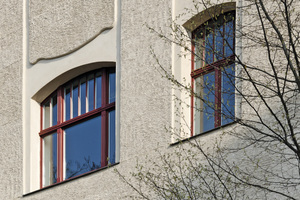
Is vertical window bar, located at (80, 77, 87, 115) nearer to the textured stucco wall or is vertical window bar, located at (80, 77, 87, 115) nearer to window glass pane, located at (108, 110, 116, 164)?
window glass pane, located at (108, 110, 116, 164)

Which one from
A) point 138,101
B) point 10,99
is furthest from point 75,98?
point 138,101

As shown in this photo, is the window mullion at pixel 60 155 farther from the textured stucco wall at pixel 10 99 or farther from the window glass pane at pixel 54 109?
the textured stucco wall at pixel 10 99

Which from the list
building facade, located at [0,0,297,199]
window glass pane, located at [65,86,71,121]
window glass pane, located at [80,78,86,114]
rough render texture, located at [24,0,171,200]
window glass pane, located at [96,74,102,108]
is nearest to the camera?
building facade, located at [0,0,297,199]

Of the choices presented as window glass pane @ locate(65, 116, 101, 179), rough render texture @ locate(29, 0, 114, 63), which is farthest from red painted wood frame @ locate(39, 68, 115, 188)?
rough render texture @ locate(29, 0, 114, 63)

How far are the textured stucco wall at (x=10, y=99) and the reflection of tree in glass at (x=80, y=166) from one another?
3.65ft

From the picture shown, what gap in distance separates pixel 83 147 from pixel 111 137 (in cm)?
86

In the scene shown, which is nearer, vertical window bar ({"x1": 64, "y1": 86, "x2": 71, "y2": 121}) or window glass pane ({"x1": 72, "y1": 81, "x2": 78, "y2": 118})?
window glass pane ({"x1": 72, "y1": 81, "x2": 78, "y2": 118})

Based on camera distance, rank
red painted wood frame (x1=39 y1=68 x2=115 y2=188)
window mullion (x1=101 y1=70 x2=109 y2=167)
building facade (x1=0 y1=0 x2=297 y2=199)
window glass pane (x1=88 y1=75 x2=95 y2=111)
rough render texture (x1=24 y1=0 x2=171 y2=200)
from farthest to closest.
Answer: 1. window glass pane (x1=88 y1=75 x2=95 y2=111)
2. red painted wood frame (x1=39 y1=68 x2=115 y2=188)
3. window mullion (x1=101 y1=70 x2=109 y2=167)
4. rough render texture (x1=24 y1=0 x2=171 y2=200)
5. building facade (x1=0 y1=0 x2=297 y2=199)

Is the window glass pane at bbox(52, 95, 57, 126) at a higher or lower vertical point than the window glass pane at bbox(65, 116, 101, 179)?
higher

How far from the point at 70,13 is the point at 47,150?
2649mm

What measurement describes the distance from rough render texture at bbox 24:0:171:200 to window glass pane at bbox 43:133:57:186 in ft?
Result: 3.97

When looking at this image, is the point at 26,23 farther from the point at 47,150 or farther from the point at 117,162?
the point at 117,162

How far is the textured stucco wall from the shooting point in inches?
734

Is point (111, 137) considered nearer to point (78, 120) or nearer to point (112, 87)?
point (112, 87)
